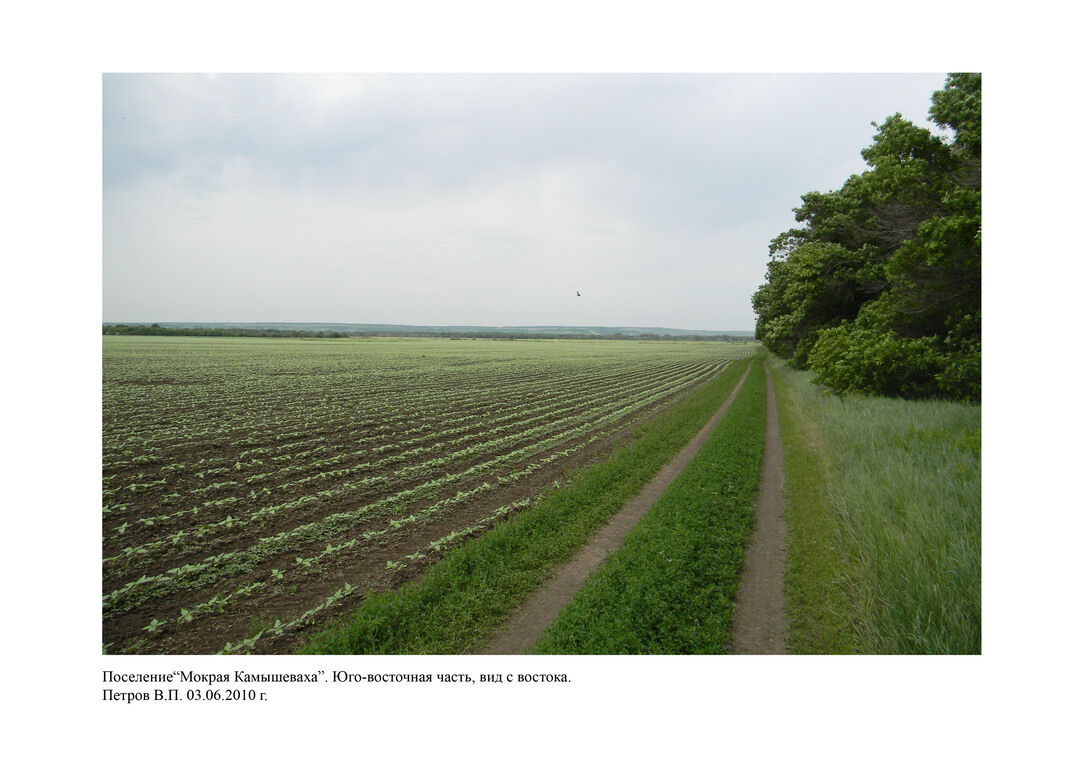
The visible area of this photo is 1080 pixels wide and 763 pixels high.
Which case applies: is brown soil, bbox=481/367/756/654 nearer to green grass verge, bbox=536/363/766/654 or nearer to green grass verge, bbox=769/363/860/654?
green grass verge, bbox=536/363/766/654

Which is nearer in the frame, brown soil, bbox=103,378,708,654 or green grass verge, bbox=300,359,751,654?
green grass verge, bbox=300,359,751,654

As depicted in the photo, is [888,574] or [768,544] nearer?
[888,574]

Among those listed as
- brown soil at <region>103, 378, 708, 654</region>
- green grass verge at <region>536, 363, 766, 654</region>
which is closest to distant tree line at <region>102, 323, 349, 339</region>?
brown soil at <region>103, 378, 708, 654</region>

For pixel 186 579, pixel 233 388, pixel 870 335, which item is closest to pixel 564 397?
pixel 870 335

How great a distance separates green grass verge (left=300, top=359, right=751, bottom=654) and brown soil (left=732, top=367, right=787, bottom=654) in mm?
2371

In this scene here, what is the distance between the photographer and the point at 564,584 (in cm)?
622

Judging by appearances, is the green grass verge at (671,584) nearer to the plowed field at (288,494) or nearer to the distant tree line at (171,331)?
the plowed field at (288,494)

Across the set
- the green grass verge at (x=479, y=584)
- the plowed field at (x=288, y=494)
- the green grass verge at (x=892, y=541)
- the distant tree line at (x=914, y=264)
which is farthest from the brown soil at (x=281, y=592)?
the distant tree line at (x=914, y=264)

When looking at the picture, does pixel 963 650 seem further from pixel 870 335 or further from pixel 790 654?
pixel 870 335

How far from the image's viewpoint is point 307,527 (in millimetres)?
7918

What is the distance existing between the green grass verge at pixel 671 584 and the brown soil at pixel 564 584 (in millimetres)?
174

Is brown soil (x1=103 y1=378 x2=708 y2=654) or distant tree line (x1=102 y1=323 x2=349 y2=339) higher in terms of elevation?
distant tree line (x1=102 y1=323 x2=349 y2=339)

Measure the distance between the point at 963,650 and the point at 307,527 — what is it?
8419 millimetres

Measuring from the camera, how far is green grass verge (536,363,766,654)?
196 inches
